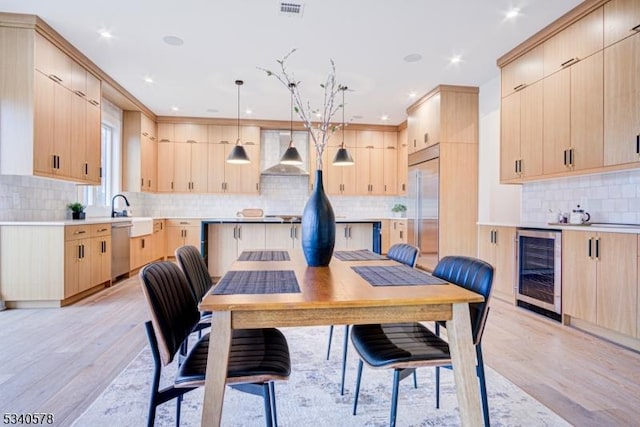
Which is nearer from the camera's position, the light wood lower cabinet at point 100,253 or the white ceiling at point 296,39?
the white ceiling at point 296,39

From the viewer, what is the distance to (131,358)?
94.9 inches

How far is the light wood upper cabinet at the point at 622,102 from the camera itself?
2631mm

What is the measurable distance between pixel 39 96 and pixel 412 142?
16.5ft

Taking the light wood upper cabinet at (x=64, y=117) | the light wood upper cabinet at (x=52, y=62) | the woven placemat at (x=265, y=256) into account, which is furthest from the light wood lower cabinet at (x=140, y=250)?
the woven placemat at (x=265, y=256)

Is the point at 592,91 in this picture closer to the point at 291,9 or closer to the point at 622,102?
the point at 622,102

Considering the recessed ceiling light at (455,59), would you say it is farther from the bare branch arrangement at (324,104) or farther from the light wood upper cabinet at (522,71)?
the bare branch arrangement at (324,104)

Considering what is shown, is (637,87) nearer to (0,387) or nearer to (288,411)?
(288,411)

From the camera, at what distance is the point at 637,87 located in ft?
8.59

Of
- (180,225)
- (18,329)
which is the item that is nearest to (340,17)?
(18,329)

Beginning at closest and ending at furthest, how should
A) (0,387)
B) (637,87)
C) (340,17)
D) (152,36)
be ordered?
(0,387)
(637,87)
(340,17)
(152,36)

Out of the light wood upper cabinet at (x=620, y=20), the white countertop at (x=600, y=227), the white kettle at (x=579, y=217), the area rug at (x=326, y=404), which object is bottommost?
the area rug at (x=326, y=404)

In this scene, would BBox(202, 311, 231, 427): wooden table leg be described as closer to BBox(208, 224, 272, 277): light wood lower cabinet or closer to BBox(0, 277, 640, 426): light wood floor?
BBox(0, 277, 640, 426): light wood floor

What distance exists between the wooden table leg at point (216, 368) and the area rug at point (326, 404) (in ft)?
2.00

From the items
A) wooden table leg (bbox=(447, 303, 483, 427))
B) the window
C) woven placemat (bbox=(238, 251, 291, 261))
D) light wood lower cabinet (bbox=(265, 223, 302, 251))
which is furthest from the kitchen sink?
wooden table leg (bbox=(447, 303, 483, 427))
